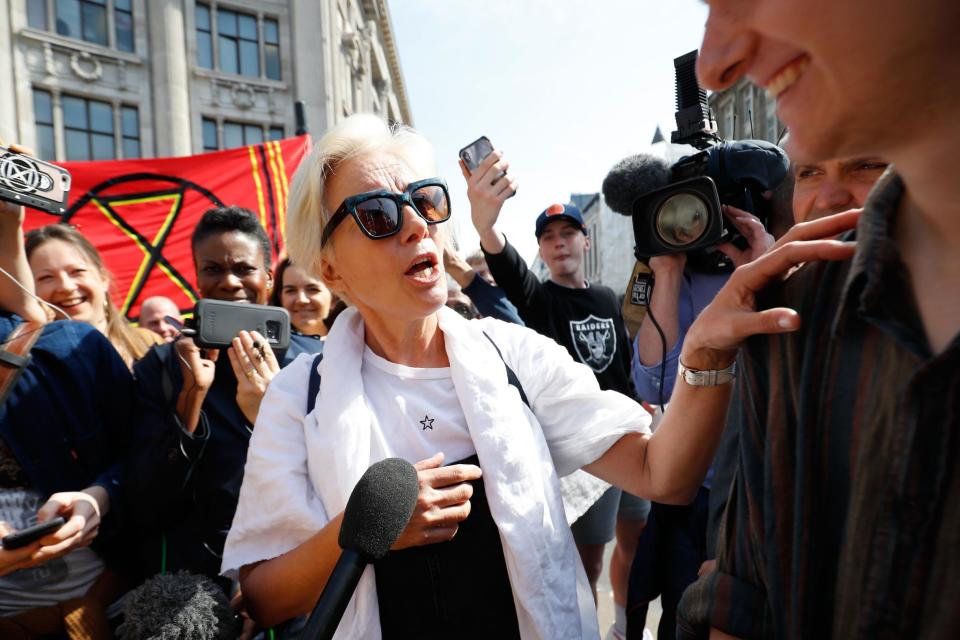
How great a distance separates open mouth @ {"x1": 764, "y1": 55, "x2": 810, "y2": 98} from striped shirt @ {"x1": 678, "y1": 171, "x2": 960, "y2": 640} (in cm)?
23

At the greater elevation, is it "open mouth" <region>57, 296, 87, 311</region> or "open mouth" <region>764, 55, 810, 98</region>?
"open mouth" <region>764, 55, 810, 98</region>

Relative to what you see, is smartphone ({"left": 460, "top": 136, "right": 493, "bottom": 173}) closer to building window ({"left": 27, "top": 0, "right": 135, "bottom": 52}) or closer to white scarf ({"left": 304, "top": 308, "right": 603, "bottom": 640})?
white scarf ({"left": 304, "top": 308, "right": 603, "bottom": 640})

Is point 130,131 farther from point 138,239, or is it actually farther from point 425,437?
point 425,437

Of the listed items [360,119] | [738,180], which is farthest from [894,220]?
[360,119]

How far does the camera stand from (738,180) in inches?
67.0

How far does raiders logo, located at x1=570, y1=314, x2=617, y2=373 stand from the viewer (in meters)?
3.30

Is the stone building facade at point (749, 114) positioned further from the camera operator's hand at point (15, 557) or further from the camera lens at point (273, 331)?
the camera operator's hand at point (15, 557)

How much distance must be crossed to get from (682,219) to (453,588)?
3.74ft

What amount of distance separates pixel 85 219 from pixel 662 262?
20.4ft

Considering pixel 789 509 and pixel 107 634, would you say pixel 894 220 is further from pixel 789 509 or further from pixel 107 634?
pixel 107 634

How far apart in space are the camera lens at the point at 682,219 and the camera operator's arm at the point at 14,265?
2062 mm

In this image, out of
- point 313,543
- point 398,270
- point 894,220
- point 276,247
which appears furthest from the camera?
point 276,247

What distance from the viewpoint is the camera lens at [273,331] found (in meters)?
2.18

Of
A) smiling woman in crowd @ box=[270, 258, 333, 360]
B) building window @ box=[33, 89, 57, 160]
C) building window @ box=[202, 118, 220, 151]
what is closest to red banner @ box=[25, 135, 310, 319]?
smiling woman in crowd @ box=[270, 258, 333, 360]
